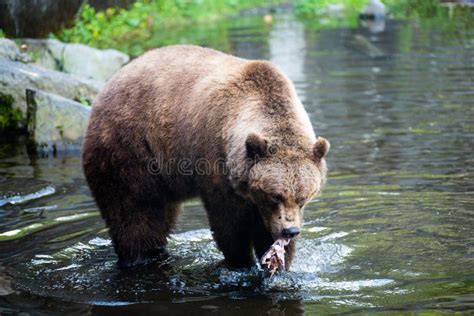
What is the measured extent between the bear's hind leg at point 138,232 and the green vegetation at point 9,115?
5.97m

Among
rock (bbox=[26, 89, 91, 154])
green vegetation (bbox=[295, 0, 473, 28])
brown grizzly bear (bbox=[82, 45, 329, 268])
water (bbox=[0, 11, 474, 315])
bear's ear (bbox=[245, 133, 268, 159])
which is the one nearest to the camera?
bear's ear (bbox=[245, 133, 268, 159])

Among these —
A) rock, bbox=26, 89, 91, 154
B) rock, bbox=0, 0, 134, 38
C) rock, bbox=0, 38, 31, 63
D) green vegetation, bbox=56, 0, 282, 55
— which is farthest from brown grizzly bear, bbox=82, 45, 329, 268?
green vegetation, bbox=56, 0, 282, 55

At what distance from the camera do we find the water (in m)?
6.54

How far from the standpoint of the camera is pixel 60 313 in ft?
21.0

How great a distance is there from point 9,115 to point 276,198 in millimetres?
8135

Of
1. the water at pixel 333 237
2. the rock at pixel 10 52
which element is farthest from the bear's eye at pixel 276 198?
the rock at pixel 10 52

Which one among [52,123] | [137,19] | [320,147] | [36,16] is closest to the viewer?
[320,147]

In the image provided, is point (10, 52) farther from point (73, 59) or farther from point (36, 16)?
point (36, 16)

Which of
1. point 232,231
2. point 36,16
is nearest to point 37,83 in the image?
point 36,16

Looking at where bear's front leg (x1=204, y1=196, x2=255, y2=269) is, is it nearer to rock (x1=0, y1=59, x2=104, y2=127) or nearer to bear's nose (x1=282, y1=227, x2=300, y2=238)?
bear's nose (x1=282, y1=227, x2=300, y2=238)

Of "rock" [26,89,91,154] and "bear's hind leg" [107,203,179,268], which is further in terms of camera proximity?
"rock" [26,89,91,154]

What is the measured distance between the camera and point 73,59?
1603cm

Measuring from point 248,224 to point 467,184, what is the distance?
12.1 ft

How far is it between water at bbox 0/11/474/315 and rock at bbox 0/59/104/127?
927 mm
